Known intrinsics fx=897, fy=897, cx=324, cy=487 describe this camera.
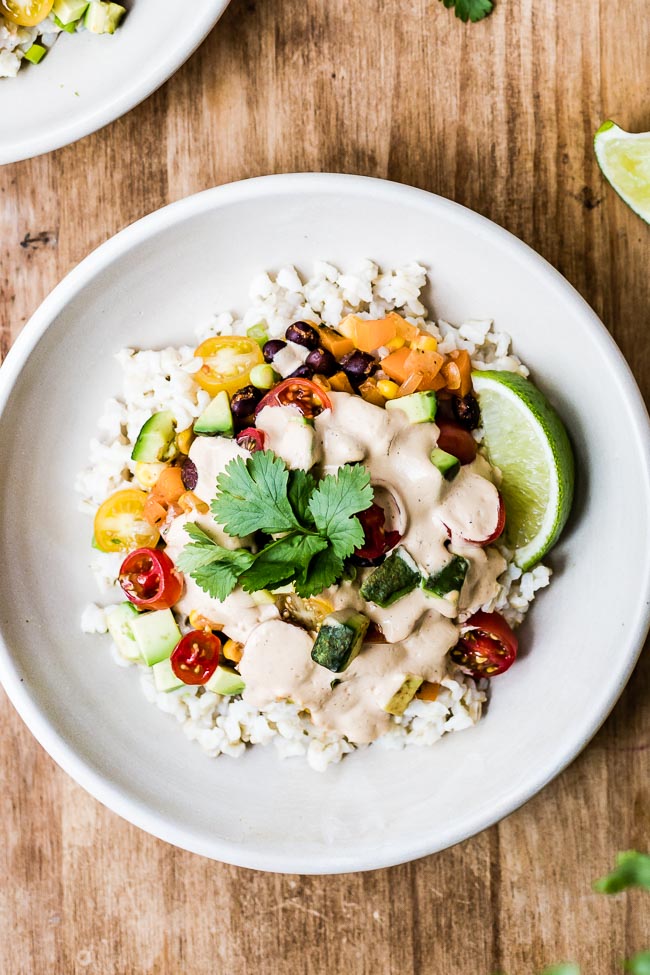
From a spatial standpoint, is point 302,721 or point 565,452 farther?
point 302,721

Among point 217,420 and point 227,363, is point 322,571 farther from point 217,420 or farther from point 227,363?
point 227,363

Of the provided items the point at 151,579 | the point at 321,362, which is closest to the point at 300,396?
the point at 321,362

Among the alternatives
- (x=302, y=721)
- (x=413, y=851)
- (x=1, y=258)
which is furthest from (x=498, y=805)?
(x=1, y=258)

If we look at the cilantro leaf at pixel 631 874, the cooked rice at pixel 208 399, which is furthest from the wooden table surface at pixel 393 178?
the cilantro leaf at pixel 631 874

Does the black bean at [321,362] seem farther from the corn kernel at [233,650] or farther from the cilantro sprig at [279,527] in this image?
the corn kernel at [233,650]

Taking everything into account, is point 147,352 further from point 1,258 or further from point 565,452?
point 565,452

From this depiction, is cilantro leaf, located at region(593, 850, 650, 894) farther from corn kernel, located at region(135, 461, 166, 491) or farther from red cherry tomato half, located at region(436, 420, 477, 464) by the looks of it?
corn kernel, located at region(135, 461, 166, 491)
